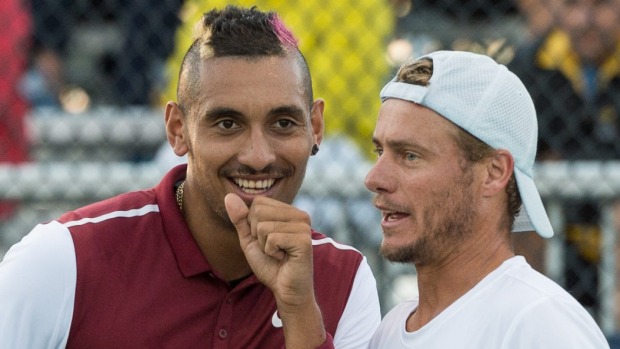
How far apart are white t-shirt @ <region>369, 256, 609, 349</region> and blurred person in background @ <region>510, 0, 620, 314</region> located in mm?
2071

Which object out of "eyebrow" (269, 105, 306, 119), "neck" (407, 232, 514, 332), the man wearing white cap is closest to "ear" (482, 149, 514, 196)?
the man wearing white cap

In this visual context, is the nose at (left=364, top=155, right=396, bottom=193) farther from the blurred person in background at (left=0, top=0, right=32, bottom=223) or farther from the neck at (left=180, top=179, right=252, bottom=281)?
the blurred person in background at (left=0, top=0, right=32, bottom=223)

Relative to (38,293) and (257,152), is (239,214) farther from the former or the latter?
(38,293)

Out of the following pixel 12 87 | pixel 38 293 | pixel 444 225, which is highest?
pixel 12 87

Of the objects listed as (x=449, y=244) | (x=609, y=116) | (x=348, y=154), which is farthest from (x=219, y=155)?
(x=609, y=116)

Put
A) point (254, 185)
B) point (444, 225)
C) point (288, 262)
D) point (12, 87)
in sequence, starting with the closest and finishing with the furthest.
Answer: point (288, 262) → point (444, 225) → point (254, 185) → point (12, 87)

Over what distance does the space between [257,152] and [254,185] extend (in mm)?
92

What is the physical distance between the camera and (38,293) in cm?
246

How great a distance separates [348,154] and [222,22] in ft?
6.89

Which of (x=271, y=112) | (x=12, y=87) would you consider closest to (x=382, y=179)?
(x=271, y=112)

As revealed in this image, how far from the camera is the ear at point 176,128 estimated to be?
272cm

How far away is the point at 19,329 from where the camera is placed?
8.06 feet

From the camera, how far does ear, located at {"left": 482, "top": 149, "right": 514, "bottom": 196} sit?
2.41 m

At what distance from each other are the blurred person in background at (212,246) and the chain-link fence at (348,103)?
1.45 meters
